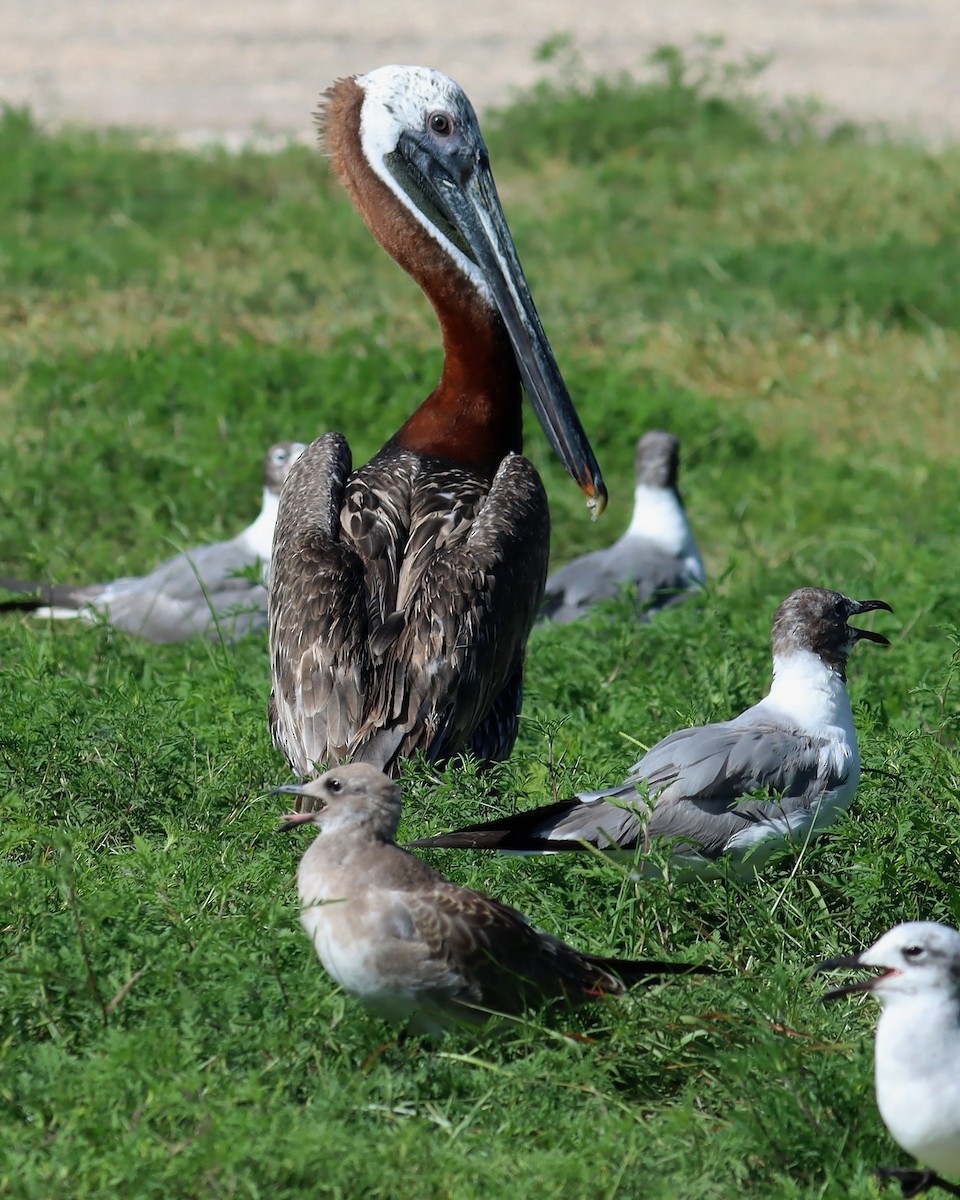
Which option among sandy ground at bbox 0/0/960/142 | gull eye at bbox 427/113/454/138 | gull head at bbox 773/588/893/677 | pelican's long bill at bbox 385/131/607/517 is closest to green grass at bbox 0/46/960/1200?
gull head at bbox 773/588/893/677

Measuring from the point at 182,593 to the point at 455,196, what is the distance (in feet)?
6.38

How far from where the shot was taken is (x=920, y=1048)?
9.90 ft

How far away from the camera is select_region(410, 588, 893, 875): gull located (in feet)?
12.9

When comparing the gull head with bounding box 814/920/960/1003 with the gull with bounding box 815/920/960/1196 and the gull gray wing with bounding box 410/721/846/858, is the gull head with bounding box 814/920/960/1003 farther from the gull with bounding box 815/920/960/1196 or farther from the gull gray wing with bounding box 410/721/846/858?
the gull gray wing with bounding box 410/721/846/858

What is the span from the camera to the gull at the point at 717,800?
3926 mm

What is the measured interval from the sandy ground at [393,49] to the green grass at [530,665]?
2.49m

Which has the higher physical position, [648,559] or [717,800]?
[717,800]

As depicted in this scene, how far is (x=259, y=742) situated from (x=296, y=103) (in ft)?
37.6

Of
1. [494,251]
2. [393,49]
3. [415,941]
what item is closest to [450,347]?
[494,251]

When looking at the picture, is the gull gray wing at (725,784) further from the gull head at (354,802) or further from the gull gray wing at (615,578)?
the gull gray wing at (615,578)

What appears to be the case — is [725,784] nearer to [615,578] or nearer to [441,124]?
[441,124]

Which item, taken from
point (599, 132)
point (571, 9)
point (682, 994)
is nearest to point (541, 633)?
point (682, 994)

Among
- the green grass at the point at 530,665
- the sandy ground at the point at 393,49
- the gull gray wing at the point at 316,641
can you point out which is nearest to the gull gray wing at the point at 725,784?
the green grass at the point at 530,665

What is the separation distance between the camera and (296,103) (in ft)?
49.8
